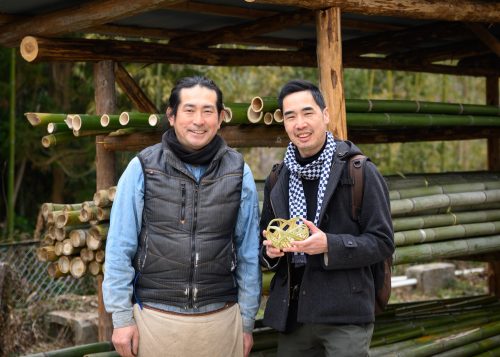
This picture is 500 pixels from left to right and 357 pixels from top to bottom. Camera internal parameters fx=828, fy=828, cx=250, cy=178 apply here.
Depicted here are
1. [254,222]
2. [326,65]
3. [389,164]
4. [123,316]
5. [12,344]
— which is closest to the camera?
[123,316]

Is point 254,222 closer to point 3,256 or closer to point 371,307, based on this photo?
point 371,307

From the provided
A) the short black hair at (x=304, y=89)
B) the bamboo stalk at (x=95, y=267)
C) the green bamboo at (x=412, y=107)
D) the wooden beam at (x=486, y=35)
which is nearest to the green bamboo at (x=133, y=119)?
the bamboo stalk at (x=95, y=267)

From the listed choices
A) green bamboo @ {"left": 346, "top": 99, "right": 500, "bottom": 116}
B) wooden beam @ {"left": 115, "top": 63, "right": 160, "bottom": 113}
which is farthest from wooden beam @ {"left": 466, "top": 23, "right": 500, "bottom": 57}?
wooden beam @ {"left": 115, "top": 63, "right": 160, "bottom": 113}

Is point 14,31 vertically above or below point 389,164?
above

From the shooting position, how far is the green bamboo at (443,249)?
5.92 m

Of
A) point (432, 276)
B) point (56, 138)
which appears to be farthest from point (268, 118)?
point (432, 276)

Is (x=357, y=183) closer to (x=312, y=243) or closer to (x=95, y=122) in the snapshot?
(x=312, y=243)

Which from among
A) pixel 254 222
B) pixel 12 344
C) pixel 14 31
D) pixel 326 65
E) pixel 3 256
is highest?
pixel 14 31

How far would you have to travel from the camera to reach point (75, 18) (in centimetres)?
578

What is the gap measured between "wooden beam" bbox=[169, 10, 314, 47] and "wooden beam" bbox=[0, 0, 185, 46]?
→ 137 centimetres

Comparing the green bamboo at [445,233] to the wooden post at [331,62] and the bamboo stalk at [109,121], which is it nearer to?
the wooden post at [331,62]

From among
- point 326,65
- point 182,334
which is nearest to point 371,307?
point 182,334

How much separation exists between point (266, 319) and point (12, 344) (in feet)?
13.0

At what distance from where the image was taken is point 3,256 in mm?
8438
